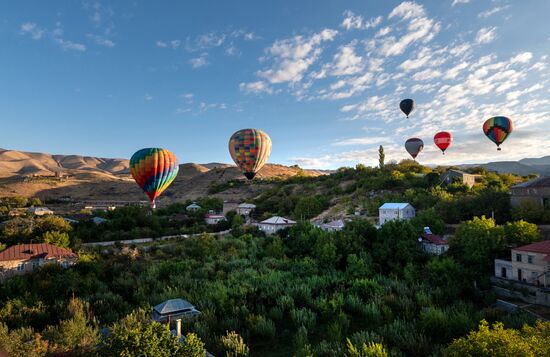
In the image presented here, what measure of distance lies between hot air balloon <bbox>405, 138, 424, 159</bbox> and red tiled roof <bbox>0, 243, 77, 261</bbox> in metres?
49.6

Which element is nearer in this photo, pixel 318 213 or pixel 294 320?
pixel 294 320

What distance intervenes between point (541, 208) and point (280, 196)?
45399mm

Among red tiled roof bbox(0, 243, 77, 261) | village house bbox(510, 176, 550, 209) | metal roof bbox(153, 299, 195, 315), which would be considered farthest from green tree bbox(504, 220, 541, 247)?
red tiled roof bbox(0, 243, 77, 261)

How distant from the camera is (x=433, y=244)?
30.6m

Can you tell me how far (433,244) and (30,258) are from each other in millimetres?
34296

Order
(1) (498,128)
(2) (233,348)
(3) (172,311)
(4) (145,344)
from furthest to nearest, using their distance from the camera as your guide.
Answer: (1) (498,128)
(3) (172,311)
(2) (233,348)
(4) (145,344)

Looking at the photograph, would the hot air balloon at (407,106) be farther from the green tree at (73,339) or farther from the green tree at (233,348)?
the green tree at (73,339)

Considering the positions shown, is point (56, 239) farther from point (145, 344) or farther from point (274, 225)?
point (145, 344)

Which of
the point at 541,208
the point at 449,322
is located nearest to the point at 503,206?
the point at 541,208

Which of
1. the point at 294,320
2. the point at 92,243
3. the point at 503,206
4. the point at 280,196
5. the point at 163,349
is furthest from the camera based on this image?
the point at 280,196

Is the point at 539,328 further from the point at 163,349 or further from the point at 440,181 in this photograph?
the point at 440,181

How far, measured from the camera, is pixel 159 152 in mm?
42250

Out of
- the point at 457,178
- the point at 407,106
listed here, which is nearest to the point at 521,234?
the point at 457,178

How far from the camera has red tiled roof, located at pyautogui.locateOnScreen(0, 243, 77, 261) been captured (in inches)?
1108
